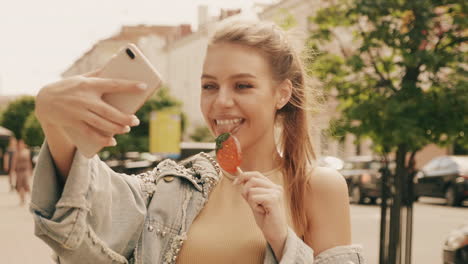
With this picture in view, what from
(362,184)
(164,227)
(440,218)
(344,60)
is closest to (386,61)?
(344,60)

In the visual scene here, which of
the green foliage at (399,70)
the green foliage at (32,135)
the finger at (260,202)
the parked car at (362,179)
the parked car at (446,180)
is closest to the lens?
the finger at (260,202)

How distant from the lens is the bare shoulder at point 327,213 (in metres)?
2.25

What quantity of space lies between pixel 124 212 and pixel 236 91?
0.57m

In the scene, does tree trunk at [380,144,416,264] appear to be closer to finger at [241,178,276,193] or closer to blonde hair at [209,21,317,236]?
blonde hair at [209,21,317,236]

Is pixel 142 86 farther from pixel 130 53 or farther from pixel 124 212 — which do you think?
pixel 124 212

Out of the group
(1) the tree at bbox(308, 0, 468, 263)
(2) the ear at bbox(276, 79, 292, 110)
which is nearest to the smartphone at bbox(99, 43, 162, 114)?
(2) the ear at bbox(276, 79, 292, 110)

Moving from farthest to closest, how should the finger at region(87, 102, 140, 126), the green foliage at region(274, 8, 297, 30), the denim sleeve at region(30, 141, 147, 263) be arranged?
the green foliage at region(274, 8, 297, 30)
the denim sleeve at region(30, 141, 147, 263)
the finger at region(87, 102, 140, 126)

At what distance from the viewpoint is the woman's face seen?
2246 millimetres

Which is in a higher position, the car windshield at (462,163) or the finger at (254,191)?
the finger at (254,191)

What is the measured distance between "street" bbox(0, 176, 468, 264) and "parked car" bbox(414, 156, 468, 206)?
39cm

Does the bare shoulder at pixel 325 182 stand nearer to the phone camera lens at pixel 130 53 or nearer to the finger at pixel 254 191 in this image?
the finger at pixel 254 191

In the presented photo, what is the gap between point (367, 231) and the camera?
13852 mm

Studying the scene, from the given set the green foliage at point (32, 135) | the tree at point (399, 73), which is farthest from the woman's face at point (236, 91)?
the green foliage at point (32, 135)

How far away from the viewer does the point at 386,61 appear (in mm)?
6637
